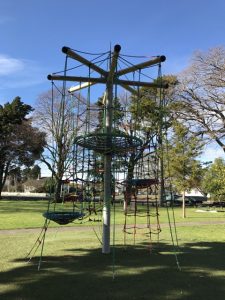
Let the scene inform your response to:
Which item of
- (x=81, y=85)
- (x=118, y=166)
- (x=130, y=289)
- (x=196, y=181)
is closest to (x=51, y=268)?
(x=130, y=289)

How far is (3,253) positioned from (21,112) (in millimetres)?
44334

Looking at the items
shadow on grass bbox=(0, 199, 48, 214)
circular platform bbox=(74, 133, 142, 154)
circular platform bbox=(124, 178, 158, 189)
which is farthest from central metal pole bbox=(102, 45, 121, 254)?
shadow on grass bbox=(0, 199, 48, 214)

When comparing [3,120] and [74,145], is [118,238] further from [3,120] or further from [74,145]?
[3,120]

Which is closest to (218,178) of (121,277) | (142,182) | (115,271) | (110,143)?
(142,182)

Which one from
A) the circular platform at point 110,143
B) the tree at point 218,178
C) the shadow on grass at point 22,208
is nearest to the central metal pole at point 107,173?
the circular platform at point 110,143

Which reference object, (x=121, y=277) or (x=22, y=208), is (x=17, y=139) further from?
(x=121, y=277)

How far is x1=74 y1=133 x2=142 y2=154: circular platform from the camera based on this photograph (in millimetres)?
8458

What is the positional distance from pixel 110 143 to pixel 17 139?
4330 centimetres

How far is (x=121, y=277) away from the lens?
22.9 feet

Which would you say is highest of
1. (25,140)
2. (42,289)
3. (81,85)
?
(25,140)

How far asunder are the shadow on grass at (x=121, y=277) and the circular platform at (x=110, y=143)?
226 cm

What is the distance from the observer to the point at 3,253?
923cm

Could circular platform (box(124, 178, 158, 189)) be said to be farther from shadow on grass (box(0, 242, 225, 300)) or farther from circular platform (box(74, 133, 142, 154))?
shadow on grass (box(0, 242, 225, 300))

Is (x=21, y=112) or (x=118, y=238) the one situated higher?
(x=21, y=112)
